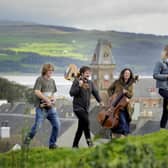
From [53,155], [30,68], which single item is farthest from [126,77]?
[30,68]

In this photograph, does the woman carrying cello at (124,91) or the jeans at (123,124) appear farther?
the jeans at (123,124)

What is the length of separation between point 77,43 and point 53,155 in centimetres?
5846

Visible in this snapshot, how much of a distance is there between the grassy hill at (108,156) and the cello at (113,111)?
3.97 ft

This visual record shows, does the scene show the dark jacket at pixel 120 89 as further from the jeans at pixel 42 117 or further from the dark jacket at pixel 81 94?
the jeans at pixel 42 117

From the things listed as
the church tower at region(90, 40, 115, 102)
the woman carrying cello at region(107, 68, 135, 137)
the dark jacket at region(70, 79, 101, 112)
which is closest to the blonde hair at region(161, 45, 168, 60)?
the woman carrying cello at region(107, 68, 135, 137)

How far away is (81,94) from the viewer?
1070cm

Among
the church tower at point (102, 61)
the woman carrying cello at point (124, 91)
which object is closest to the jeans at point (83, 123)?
the woman carrying cello at point (124, 91)

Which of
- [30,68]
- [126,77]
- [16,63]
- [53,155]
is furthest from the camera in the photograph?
[16,63]

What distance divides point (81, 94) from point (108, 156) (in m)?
5.60

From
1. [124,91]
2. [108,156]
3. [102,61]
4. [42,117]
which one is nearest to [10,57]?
[42,117]

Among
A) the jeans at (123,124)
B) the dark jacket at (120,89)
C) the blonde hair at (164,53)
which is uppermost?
the blonde hair at (164,53)

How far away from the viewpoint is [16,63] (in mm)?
62531

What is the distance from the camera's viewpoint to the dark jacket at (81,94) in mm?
10555

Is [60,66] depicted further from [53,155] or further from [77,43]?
[53,155]
